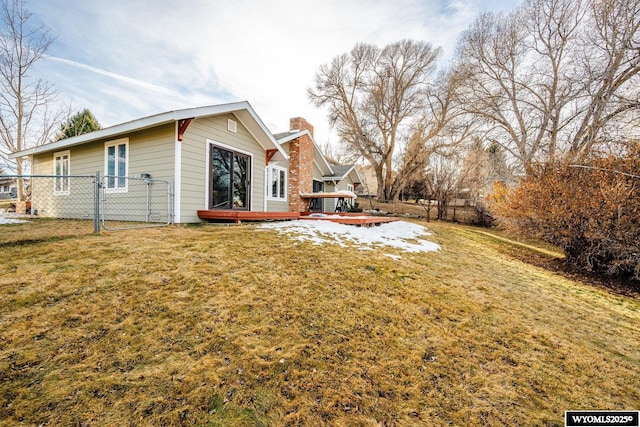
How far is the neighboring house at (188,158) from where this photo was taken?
21.6 ft

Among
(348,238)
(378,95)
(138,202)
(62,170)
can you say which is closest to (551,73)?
(378,95)

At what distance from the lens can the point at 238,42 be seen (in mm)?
9945

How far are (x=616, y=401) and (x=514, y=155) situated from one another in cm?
1603

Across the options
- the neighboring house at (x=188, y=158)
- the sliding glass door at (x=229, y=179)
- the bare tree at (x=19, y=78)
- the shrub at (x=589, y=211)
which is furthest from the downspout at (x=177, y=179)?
the bare tree at (x=19, y=78)

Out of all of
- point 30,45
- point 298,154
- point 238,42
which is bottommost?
point 298,154

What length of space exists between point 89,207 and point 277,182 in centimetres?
635

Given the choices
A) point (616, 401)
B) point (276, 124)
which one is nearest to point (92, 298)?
point (616, 401)

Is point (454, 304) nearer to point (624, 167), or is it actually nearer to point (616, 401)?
point (616, 401)

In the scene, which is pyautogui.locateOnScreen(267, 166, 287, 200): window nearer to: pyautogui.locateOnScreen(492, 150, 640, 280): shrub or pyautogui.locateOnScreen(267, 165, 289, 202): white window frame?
pyautogui.locateOnScreen(267, 165, 289, 202): white window frame

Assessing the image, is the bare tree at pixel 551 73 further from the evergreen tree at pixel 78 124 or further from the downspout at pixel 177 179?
the evergreen tree at pixel 78 124

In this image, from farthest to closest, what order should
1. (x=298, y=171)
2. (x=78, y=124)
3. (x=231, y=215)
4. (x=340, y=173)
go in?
(x=78, y=124)
(x=340, y=173)
(x=298, y=171)
(x=231, y=215)

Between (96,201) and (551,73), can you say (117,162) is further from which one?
(551,73)

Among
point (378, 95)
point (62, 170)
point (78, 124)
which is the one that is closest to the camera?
point (62, 170)

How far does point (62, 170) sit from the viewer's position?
9.31 metres
